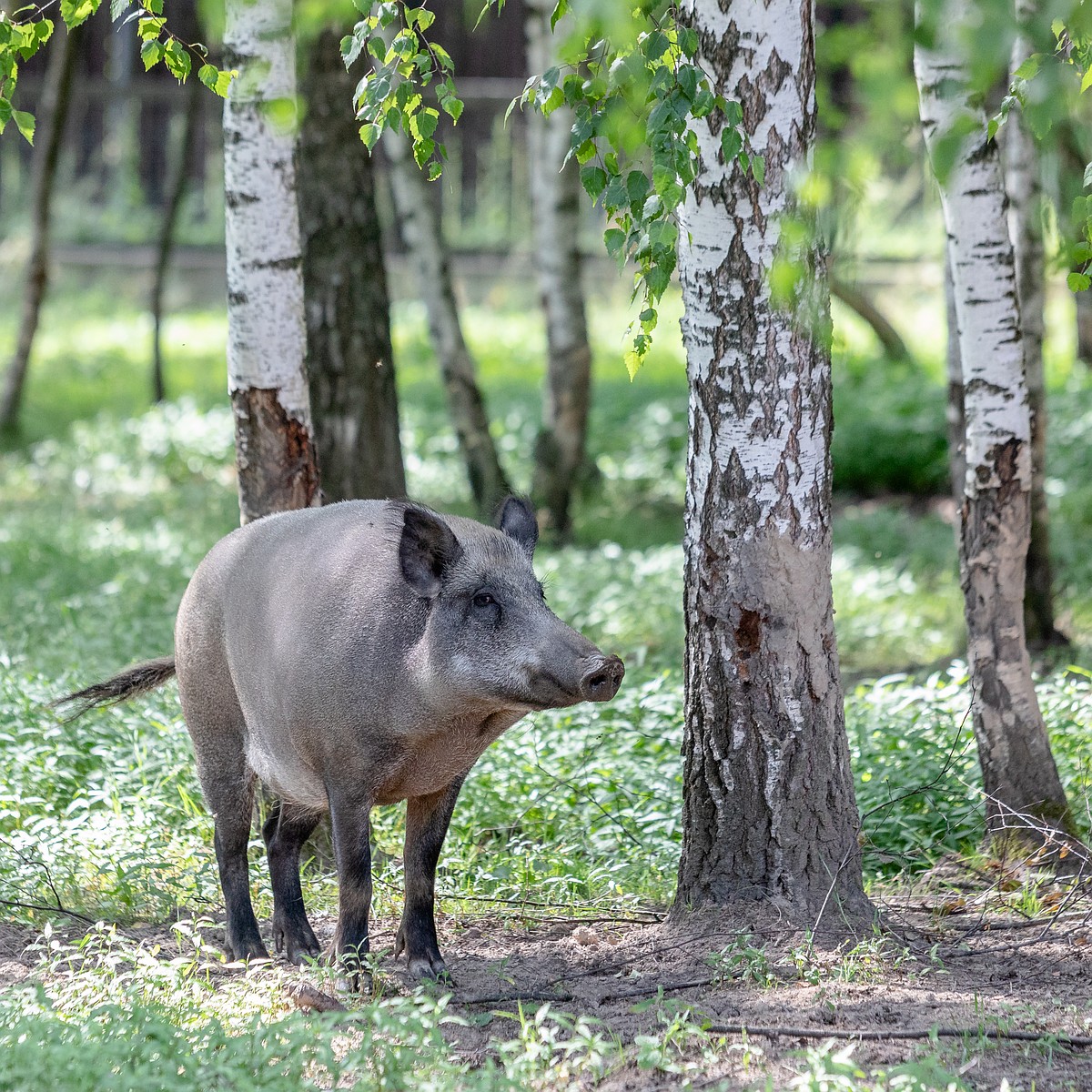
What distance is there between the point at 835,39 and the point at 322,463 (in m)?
5.55

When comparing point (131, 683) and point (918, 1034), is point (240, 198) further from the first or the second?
point (918, 1034)

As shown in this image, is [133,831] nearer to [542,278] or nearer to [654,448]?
[542,278]

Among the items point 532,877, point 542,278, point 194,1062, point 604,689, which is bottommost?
point 532,877

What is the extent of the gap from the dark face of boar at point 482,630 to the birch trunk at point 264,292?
1.44 metres

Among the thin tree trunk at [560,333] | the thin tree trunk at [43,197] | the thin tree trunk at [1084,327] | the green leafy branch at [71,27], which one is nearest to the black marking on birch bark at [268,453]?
the green leafy branch at [71,27]

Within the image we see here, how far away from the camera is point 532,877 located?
509 centimetres

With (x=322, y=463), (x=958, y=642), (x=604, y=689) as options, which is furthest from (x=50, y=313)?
(x=604, y=689)

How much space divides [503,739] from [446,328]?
525cm

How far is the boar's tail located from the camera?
498 cm

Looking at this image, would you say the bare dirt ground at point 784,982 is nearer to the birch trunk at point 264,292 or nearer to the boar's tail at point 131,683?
the boar's tail at point 131,683

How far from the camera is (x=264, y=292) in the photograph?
532 cm

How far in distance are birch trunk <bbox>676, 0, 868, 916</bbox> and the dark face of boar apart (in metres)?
0.59

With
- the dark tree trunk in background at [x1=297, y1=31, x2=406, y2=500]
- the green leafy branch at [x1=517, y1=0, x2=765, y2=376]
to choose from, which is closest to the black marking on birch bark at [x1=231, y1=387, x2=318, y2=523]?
the green leafy branch at [x1=517, y1=0, x2=765, y2=376]

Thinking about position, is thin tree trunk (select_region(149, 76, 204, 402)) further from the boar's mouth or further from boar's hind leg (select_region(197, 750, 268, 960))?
the boar's mouth
